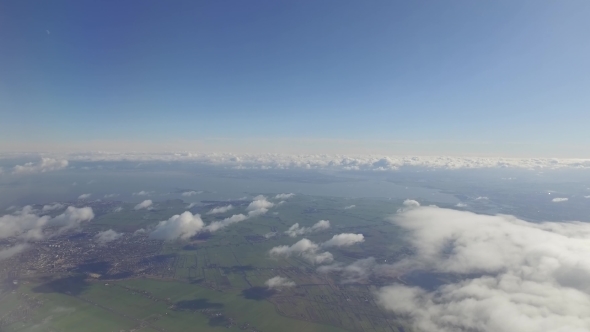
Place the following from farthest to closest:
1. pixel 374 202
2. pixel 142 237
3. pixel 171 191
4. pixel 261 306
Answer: pixel 171 191 → pixel 374 202 → pixel 142 237 → pixel 261 306

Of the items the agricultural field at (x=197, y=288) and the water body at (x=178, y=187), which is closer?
the agricultural field at (x=197, y=288)

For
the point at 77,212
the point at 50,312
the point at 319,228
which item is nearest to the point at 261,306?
the point at 50,312

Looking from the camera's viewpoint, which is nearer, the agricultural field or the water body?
the agricultural field

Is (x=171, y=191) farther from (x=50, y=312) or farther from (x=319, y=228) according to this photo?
(x=50, y=312)

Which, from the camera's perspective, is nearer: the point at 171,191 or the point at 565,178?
the point at 171,191

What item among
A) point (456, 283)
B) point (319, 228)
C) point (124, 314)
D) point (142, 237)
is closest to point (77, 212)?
point (142, 237)

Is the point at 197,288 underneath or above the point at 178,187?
underneath

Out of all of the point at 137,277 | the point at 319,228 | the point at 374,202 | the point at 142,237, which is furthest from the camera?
the point at 374,202

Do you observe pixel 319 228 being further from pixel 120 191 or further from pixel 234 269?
pixel 120 191

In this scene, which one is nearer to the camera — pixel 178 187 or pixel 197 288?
pixel 197 288
